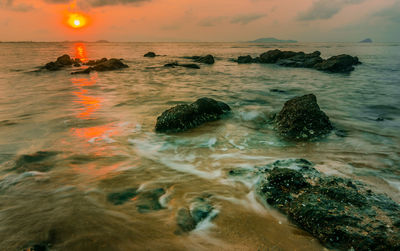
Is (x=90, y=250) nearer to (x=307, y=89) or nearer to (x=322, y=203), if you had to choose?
(x=322, y=203)

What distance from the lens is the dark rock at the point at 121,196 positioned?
131 inches

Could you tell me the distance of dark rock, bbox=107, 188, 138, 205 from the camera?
10.9 ft

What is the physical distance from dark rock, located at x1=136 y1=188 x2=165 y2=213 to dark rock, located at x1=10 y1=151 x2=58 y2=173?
210cm

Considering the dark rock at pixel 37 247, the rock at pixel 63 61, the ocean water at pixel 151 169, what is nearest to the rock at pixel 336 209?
the ocean water at pixel 151 169

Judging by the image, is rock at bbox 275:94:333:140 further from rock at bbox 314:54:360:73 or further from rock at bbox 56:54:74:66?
rock at bbox 56:54:74:66

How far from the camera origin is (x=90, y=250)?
2402mm

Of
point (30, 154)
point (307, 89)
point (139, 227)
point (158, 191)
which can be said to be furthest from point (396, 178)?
point (307, 89)

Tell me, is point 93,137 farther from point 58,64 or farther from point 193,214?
point 58,64

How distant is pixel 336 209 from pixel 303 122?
362cm

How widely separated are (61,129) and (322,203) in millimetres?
6617

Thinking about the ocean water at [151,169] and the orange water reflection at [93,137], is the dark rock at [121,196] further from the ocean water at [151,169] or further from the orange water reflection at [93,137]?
the orange water reflection at [93,137]

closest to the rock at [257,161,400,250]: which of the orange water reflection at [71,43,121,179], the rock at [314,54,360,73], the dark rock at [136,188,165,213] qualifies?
the dark rock at [136,188,165,213]

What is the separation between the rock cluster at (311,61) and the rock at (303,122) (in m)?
19.3

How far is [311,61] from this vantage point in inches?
1041
